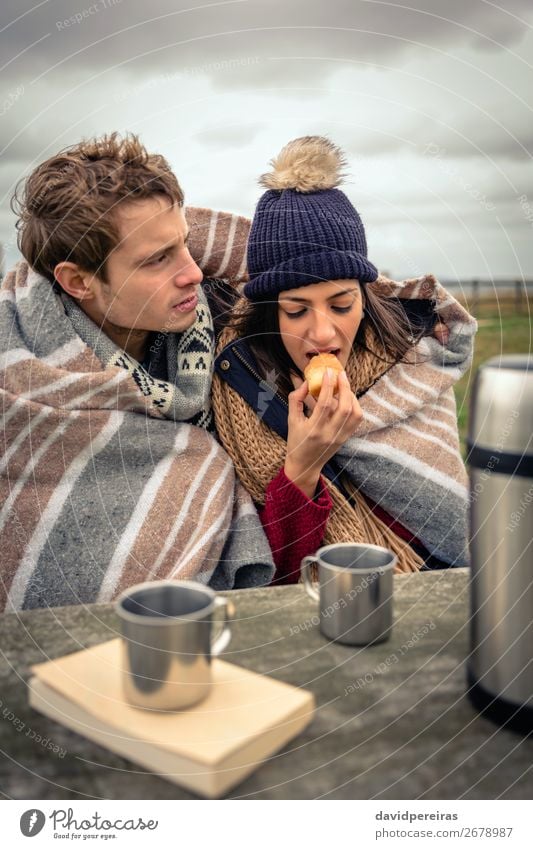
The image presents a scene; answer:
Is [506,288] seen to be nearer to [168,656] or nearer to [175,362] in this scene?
[175,362]

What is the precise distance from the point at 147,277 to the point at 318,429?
11.3 inches

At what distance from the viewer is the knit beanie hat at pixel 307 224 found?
872 millimetres

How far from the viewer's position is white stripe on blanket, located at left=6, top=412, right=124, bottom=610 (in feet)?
2.81

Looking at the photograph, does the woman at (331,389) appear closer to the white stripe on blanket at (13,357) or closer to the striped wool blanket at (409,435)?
the striped wool blanket at (409,435)

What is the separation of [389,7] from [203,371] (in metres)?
0.49

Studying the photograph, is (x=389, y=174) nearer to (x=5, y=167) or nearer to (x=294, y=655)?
(x=5, y=167)

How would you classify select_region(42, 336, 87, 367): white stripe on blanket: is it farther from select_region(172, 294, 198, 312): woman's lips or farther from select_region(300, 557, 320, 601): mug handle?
select_region(300, 557, 320, 601): mug handle

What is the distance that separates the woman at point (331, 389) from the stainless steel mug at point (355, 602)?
1.25 feet

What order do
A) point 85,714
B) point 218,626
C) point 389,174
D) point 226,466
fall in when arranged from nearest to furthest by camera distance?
1. point 85,714
2. point 218,626
3. point 389,174
4. point 226,466

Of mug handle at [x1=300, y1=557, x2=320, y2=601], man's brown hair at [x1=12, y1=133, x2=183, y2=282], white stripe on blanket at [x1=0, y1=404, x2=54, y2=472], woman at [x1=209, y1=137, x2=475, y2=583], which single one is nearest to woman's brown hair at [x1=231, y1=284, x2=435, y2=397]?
woman at [x1=209, y1=137, x2=475, y2=583]

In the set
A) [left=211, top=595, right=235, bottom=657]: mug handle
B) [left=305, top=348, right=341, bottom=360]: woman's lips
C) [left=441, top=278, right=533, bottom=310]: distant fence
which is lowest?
[left=211, top=595, right=235, bottom=657]: mug handle

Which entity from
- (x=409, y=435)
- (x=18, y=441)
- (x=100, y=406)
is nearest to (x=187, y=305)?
(x=100, y=406)

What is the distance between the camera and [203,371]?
38.1 inches
